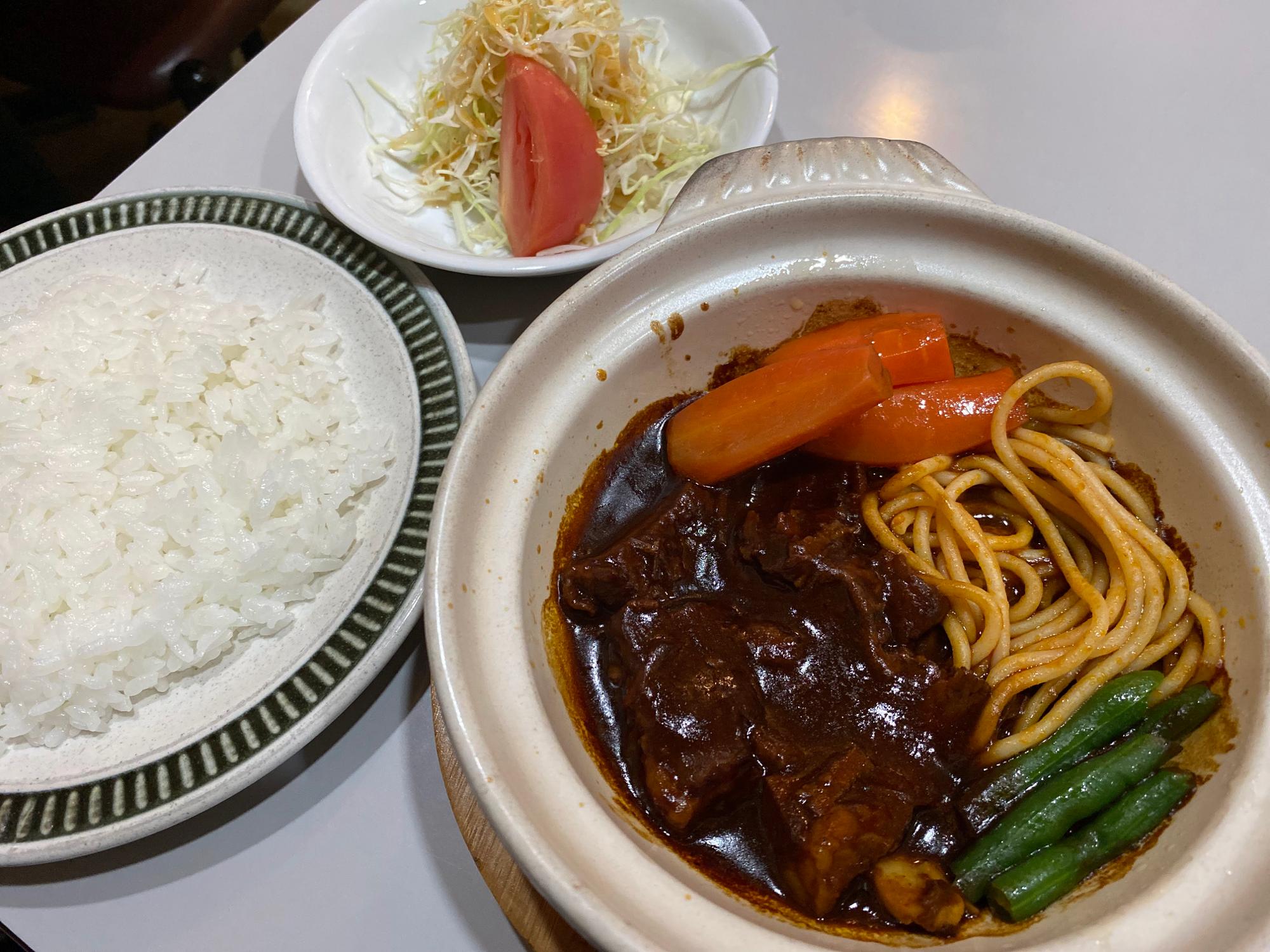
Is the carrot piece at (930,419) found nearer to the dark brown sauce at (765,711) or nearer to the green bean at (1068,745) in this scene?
the dark brown sauce at (765,711)

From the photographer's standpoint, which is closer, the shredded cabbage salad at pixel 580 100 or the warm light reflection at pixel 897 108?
the shredded cabbage salad at pixel 580 100

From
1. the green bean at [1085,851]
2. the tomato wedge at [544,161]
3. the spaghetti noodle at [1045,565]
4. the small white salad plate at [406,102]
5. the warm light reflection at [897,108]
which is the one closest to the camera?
the green bean at [1085,851]

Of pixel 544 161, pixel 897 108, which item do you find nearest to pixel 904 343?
pixel 544 161

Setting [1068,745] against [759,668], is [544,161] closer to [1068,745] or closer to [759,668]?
[759,668]

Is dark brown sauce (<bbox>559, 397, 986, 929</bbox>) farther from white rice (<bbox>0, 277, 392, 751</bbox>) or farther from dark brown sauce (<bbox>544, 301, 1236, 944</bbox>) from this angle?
white rice (<bbox>0, 277, 392, 751</bbox>)

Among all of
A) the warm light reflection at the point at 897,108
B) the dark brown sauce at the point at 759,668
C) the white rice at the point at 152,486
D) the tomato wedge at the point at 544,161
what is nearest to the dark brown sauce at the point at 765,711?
the dark brown sauce at the point at 759,668

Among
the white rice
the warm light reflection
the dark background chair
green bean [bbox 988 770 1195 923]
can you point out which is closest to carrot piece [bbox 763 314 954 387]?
green bean [bbox 988 770 1195 923]

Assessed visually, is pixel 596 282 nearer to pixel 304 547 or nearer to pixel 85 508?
pixel 304 547
